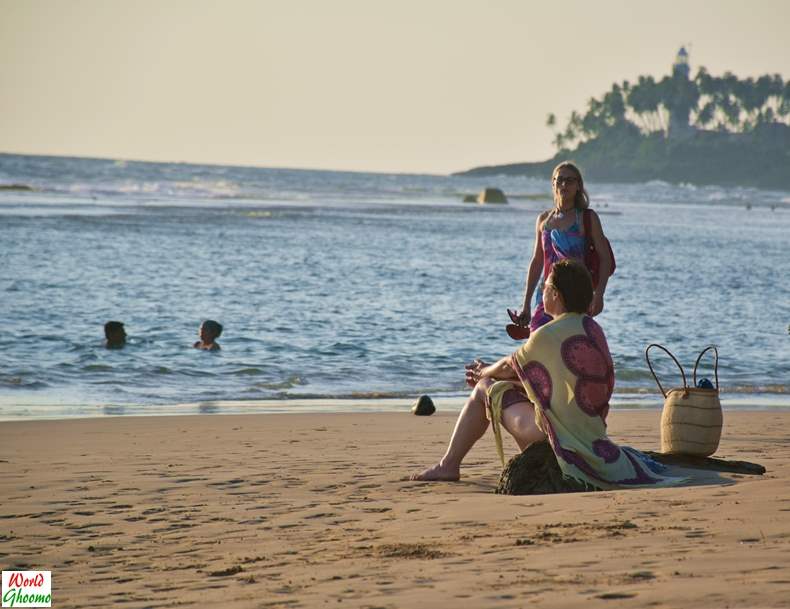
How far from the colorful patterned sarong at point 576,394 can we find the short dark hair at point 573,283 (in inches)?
2.5

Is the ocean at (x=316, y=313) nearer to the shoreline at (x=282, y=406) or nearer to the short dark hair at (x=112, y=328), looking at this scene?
the shoreline at (x=282, y=406)

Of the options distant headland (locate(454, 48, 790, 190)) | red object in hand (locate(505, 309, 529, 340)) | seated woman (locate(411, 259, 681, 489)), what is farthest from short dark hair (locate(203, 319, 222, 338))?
distant headland (locate(454, 48, 790, 190))

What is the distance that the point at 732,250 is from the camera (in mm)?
39781

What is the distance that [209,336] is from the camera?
51.6ft

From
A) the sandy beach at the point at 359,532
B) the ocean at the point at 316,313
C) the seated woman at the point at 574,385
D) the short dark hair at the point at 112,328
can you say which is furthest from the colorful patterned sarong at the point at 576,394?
the short dark hair at the point at 112,328

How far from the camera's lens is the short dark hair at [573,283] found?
6484mm

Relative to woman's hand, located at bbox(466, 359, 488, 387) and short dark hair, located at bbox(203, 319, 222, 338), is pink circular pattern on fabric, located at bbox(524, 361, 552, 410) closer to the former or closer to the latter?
woman's hand, located at bbox(466, 359, 488, 387)

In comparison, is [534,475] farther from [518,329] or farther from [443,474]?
[518,329]

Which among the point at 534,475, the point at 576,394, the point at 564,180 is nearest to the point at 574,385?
the point at 576,394

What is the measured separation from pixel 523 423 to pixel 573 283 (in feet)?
2.80

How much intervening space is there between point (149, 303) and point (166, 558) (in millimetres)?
15436

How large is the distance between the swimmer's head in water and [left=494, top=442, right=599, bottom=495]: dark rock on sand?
912 cm

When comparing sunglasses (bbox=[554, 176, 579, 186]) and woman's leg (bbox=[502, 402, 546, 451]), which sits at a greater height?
sunglasses (bbox=[554, 176, 579, 186])

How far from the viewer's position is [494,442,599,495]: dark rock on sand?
22.0 ft
